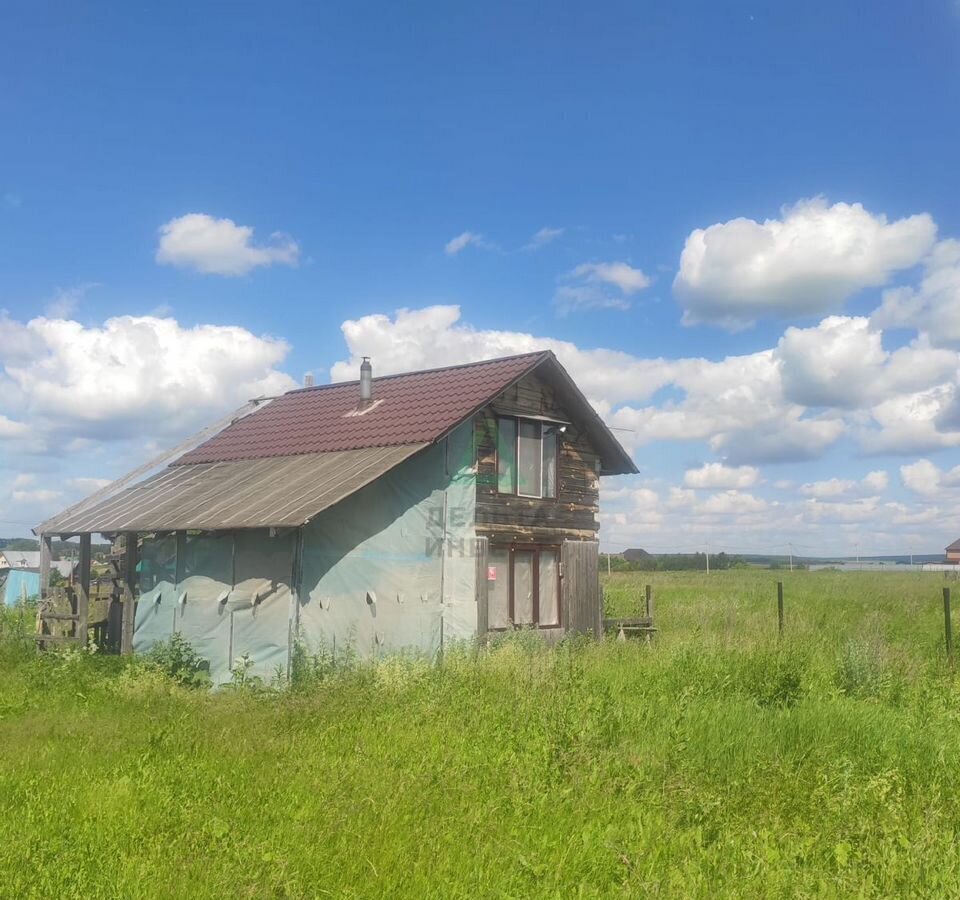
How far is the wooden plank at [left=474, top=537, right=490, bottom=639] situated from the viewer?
1555cm

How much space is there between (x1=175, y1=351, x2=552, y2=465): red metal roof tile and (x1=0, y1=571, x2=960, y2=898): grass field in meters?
4.86

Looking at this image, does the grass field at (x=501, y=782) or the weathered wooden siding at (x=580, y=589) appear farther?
the weathered wooden siding at (x=580, y=589)

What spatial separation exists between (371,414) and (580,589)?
17.1ft

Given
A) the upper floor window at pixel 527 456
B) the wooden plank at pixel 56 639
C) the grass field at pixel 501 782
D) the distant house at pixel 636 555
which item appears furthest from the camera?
the distant house at pixel 636 555

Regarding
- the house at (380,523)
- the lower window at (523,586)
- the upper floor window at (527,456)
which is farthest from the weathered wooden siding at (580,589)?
the upper floor window at (527,456)

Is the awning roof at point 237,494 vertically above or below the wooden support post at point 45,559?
above

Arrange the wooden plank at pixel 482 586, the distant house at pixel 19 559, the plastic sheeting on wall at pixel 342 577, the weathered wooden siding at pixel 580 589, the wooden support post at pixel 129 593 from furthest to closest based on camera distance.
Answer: the distant house at pixel 19 559
the weathered wooden siding at pixel 580 589
the wooden support post at pixel 129 593
the wooden plank at pixel 482 586
the plastic sheeting on wall at pixel 342 577

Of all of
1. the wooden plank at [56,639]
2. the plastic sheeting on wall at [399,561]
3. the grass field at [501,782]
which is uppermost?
the plastic sheeting on wall at [399,561]

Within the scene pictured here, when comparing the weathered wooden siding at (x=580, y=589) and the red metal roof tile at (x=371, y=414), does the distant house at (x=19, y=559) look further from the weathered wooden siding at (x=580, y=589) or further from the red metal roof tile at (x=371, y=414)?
the weathered wooden siding at (x=580, y=589)

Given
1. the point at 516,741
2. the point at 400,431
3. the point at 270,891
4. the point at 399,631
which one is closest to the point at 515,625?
the point at 399,631

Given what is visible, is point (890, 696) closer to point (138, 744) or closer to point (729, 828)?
point (729, 828)

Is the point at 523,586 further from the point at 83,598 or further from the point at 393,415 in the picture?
the point at 83,598

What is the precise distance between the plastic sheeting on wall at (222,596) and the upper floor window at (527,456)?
461cm

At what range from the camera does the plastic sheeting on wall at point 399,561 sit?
14016 millimetres
